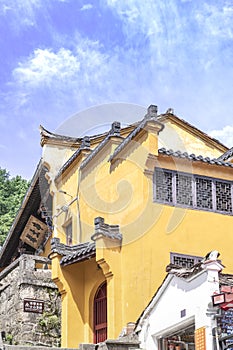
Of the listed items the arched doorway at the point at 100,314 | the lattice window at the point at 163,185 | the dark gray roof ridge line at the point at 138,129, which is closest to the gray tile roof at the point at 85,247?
the arched doorway at the point at 100,314

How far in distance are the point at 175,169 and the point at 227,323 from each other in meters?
7.55

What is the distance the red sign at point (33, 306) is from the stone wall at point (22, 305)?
0.09 meters

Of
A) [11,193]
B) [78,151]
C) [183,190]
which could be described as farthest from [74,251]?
[11,193]

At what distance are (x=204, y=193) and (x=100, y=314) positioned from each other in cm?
449

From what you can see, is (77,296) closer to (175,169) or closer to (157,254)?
(157,254)

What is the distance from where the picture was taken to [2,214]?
38469mm

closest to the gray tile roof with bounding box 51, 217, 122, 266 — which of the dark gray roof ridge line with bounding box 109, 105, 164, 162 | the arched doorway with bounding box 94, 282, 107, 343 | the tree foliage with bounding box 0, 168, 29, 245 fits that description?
the arched doorway with bounding box 94, 282, 107, 343

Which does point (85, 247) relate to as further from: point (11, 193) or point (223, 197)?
point (11, 193)

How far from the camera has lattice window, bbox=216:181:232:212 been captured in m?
20.0

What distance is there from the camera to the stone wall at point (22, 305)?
71.1 ft

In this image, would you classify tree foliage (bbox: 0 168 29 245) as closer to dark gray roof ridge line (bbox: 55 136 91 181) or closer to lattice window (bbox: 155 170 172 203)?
dark gray roof ridge line (bbox: 55 136 91 181)

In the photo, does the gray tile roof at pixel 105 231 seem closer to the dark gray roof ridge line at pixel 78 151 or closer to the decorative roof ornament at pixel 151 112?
the decorative roof ornament at pixel 151 112

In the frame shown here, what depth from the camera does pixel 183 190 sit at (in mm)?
19625

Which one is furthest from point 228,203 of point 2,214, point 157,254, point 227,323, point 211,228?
point 2,214
